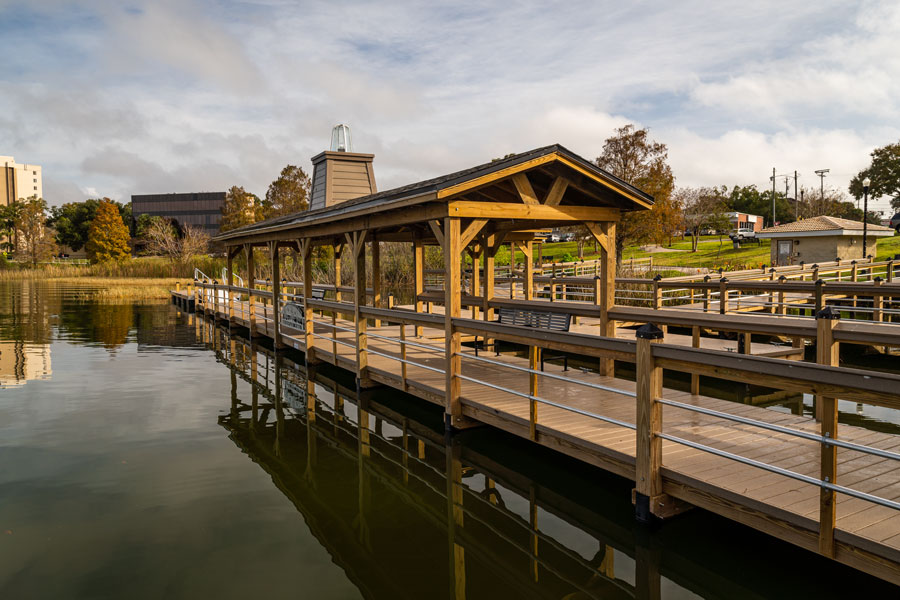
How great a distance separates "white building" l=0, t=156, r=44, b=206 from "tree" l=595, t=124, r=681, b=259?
125 metres

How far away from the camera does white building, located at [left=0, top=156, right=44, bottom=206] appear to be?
12031 cm

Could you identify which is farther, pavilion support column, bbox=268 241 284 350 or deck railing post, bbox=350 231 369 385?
pavilion support column, bbox=268 241 284 350

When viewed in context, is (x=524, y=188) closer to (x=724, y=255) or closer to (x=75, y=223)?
(x=724, y=255)

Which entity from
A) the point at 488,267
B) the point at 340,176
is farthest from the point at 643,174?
the point at 488,267

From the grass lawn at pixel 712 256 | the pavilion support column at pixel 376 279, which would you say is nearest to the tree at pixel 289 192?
the grass lawn at pixel 712 256

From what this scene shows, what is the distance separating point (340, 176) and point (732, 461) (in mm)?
18306

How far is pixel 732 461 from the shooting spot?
202 inches

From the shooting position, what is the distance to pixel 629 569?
4543mm

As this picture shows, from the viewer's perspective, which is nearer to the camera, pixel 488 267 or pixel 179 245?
pixel 488 267

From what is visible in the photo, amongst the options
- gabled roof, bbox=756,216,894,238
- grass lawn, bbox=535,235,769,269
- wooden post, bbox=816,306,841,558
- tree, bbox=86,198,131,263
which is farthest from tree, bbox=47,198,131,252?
wooden post, bbox=816,306,841,558

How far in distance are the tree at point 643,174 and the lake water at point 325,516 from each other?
802 inches

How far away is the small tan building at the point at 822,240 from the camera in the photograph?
32.0m

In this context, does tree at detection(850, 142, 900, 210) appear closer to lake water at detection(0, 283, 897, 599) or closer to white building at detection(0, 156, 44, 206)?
lake water at detection(0, 283, 897, 599)

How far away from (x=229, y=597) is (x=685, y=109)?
31.9 metres
